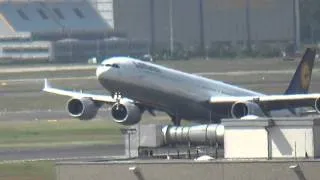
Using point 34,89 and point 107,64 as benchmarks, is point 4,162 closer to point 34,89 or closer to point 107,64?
point 107,64

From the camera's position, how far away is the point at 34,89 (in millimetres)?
151875

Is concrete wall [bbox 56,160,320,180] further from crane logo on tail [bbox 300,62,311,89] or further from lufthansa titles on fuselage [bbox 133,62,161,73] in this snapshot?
crane logo on tail [bbox 300,62,311,89]

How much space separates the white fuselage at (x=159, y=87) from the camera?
90.1 meters

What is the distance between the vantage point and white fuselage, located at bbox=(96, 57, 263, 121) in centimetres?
9006

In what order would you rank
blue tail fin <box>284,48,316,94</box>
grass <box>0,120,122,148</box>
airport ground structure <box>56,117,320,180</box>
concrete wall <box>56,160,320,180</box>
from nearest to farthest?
concrete wall <box>56,160,320,180</box> → airport ground structure <box>56,117,320,180</box> → grass <box>0,120,122,148</box> → blue tail fin <box>284,48,316,94</box>

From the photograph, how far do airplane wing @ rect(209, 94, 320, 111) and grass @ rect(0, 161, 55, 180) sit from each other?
17.7m

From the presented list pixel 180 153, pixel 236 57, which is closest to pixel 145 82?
pixel 180 153

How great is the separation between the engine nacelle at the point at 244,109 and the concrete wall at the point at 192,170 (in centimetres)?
4249

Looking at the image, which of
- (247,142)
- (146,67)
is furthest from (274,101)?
(247,142)

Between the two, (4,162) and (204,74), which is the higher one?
(204,74)

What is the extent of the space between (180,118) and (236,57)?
10469 cm

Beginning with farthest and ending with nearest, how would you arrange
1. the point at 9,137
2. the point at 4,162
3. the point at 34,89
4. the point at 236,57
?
the point at 236,57, the point at 34,89, the point at 9,137, the point at 4,162

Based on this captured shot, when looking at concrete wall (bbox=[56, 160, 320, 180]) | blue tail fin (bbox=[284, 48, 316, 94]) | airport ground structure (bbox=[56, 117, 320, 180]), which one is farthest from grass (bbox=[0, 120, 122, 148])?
concrete wall (bbox=[56, 160, 320, 180])

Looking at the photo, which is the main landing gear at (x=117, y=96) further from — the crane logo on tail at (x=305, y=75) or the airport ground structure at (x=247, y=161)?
the airport ground structure at (x=247, y=161)
